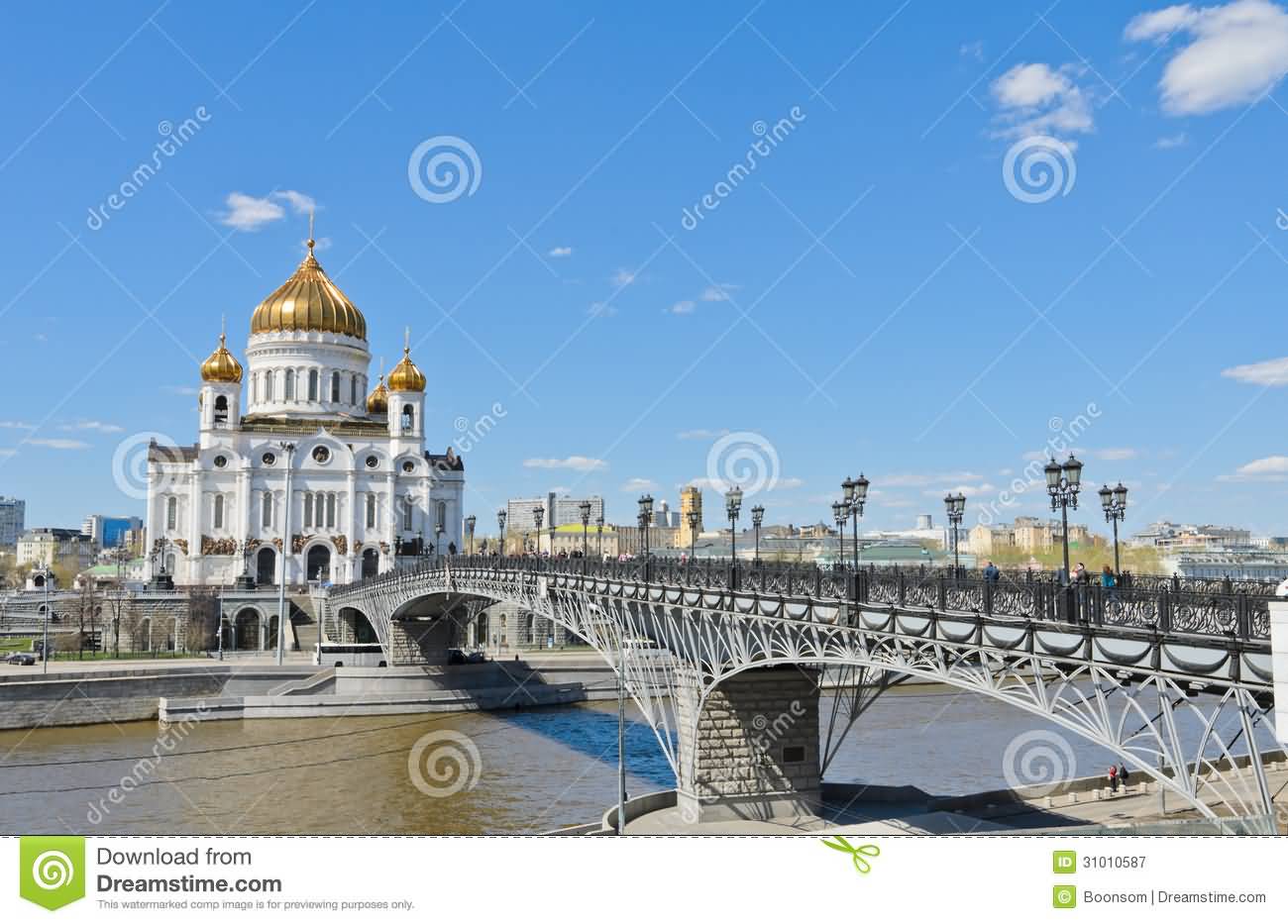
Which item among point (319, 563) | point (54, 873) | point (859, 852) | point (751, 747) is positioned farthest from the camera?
point (319, 563)

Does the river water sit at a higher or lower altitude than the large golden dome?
lower

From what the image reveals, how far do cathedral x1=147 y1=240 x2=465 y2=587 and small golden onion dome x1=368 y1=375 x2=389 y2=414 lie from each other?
308cm

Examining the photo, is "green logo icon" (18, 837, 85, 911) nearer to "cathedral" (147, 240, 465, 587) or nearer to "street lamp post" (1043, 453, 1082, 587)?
"street lamp post" (1043, 453, 1082, 587)

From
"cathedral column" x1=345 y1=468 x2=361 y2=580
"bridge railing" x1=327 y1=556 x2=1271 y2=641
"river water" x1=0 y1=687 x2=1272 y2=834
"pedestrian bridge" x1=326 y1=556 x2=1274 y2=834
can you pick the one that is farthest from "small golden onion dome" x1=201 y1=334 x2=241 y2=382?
"bridge railing" x1=327 y1=556 x2=1271 y2=641

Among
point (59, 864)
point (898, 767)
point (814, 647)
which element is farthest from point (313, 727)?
point (59, 864)

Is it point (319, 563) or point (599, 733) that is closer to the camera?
point (599, 733)

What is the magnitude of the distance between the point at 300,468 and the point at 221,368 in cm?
793

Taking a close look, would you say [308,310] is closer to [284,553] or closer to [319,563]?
[319,563]

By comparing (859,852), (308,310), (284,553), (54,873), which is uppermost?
(308,310)

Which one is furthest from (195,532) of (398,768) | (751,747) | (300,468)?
(751,747)

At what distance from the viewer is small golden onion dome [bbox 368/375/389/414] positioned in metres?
78.9

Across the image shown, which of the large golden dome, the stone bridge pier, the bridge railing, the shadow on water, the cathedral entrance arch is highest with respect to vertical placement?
the large golden dome

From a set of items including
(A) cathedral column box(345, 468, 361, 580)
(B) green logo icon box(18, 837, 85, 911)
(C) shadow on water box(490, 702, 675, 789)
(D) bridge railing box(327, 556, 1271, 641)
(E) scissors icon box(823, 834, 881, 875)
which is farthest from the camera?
(A) cathedral column box(345, 468, 361, 580)

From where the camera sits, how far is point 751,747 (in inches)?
894
